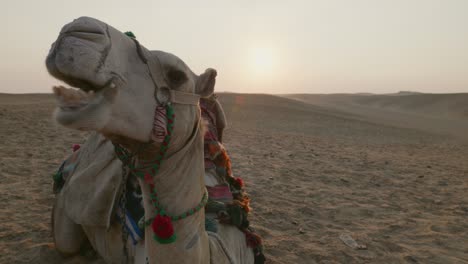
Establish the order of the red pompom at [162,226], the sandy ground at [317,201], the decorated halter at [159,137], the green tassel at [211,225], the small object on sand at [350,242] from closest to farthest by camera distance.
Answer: the decorated halter at [159,137] < the red pompom at [162,226] < the green tassel at [211,225] < the sandy ground at [317,201] < the small object on sand at [350,242]

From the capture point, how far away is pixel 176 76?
1582mm

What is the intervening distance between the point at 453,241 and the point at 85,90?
4265 mm

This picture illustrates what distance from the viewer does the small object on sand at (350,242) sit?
12.7 feet

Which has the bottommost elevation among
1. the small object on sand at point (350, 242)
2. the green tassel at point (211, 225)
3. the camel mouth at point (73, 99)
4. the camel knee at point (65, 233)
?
the small object on sand at point (350, 242)

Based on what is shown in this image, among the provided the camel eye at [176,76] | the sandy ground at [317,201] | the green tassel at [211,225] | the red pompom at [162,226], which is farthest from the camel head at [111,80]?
the sandy ground at [317,201]

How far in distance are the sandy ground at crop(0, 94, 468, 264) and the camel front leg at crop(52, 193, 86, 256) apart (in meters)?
0.15

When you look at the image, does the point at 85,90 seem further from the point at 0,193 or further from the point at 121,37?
the point at 0,193

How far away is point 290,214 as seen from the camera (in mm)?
4691

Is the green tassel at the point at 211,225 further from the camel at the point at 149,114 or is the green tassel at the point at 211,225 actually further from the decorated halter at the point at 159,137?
the decorated halter at the point at 159,137

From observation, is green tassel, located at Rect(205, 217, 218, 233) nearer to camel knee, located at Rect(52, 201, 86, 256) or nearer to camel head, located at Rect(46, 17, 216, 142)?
camel head, located at Rect(46, 17, 216, 142)

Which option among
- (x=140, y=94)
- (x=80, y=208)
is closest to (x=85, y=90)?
(x=140, y=94)

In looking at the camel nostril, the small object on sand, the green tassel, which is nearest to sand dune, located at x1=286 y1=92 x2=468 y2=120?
the small object on sand

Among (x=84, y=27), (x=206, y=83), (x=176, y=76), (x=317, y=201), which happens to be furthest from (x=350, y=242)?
(x=84, y=27)

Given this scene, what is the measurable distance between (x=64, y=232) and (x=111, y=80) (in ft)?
7.26
